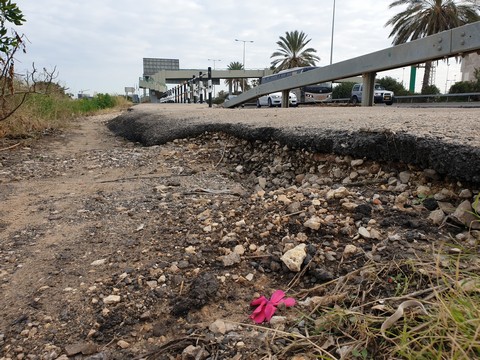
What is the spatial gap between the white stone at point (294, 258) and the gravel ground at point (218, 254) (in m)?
0.01

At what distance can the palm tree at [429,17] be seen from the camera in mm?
24000

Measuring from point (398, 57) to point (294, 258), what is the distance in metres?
5.57

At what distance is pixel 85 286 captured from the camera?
6.36ft

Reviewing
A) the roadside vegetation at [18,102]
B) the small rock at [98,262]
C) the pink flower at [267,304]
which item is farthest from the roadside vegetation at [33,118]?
the pink flower at [267,304]

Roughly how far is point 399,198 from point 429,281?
2.95 feet

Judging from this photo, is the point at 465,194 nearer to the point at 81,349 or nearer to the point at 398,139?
the point at 398,139

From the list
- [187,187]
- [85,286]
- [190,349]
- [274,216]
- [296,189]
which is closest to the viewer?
[190,349]

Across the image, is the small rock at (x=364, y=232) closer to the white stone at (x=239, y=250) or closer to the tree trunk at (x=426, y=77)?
the white stone at (x=239, y=250)

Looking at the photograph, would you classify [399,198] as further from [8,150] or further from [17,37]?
[8,150]

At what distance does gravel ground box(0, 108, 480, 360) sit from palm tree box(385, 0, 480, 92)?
82.3ft

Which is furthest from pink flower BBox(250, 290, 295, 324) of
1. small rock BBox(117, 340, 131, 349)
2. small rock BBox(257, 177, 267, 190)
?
small rock BBox(257, 177, 267, 190)

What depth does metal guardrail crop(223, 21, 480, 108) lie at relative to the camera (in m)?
5.24

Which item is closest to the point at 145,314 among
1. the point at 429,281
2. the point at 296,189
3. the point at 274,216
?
the point at 274,216

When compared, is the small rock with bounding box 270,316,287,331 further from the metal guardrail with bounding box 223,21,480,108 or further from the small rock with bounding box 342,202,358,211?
the metal guardrail with bounding box 223,21,480,108
